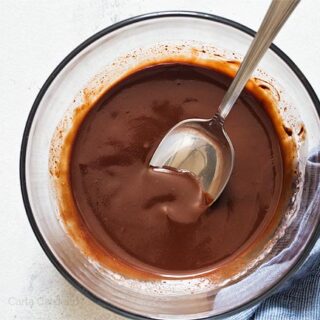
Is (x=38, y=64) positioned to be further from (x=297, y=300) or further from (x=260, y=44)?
(x=297, y=300)

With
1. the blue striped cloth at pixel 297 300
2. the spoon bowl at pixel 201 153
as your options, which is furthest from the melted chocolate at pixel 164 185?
the blue striped cloth at pixel 297 300

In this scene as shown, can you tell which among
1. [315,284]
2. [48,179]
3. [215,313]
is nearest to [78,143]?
[48,179]

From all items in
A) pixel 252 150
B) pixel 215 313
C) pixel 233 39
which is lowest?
pixel 215 313

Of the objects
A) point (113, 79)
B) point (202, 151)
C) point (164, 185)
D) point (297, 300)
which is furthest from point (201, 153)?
point (297, 300)

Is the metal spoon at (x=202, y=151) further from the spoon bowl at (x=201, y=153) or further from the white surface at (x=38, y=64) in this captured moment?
the white surface at (x=38, y=64)

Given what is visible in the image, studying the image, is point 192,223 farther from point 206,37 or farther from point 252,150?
point 206,37

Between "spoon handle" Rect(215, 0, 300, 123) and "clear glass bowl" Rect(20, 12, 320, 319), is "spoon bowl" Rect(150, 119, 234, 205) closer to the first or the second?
"spoon handle" Rect(215, 0, 300, 123)
